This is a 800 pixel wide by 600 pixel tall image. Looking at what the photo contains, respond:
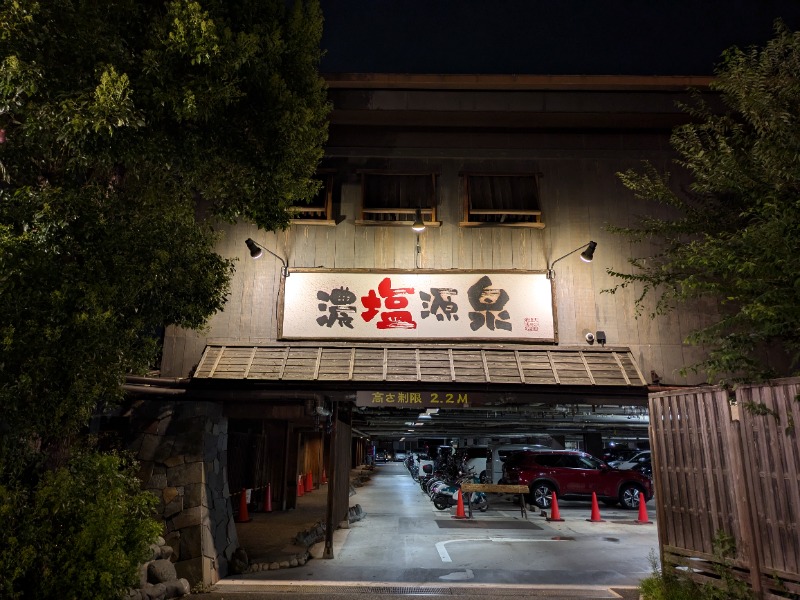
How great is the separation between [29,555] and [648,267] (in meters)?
10.9

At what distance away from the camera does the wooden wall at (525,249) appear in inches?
417

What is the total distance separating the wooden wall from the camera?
1060 cm

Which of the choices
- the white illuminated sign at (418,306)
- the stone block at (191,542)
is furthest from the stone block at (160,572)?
the white illuminated sign at (418,306)

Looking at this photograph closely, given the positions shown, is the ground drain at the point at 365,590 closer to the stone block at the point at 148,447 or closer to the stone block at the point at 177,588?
the stone block at the point at 177,588

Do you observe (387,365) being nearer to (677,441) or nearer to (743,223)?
(677,441)

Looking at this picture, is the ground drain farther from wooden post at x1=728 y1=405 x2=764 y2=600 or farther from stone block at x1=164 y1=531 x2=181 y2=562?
wooden post at x1=728 y1=405 x2=764 y2=600

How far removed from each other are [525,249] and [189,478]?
7.78 metres

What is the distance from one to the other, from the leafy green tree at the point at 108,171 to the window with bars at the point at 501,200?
5.44 meters

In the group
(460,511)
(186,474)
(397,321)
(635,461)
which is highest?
(397,321)

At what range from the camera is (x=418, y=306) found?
420 inches

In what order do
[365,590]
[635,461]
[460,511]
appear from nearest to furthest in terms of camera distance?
[365,590], [460,511], [635,461]

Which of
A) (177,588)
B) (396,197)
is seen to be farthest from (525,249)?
(177,588)

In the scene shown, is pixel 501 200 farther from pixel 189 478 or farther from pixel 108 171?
pixel 189 478

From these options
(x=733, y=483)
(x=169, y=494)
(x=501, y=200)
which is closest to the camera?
(x=733, y=483)
